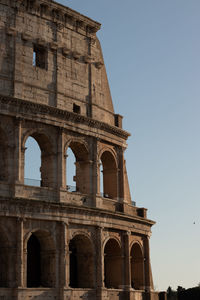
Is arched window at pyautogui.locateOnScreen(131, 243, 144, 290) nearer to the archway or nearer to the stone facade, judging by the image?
the stone facade

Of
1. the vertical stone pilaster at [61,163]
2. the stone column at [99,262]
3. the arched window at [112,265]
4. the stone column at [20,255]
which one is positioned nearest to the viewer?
the stone column at [20,255]

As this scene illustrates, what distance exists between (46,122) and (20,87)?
2228 millimetres

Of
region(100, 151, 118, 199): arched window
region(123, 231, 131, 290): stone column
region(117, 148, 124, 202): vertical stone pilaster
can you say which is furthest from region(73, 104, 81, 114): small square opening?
region(123, 231, 131, 290): stone column

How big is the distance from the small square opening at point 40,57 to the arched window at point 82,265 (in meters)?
9.47

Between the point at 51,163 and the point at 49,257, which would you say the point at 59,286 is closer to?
the point at 49,257

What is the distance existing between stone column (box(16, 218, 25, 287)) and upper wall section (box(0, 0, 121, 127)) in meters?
6.58

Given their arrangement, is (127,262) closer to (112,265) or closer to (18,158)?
(112,265)

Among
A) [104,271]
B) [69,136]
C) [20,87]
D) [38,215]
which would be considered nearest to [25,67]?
[20,87]

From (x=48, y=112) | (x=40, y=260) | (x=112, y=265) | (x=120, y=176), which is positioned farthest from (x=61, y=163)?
(x=112, y=265)

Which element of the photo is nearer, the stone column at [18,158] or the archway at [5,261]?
the archway at [5,261]

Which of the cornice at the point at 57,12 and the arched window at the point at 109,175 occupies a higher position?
the cornice at the point at 57,12

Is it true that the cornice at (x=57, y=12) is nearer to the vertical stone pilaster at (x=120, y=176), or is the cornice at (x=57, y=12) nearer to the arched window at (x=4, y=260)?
the vertical stone pilaster at (x=120, y=176)

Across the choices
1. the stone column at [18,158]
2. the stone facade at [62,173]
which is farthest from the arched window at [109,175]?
the stone column at [18,158]

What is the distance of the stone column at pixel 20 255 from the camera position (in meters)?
29.2
